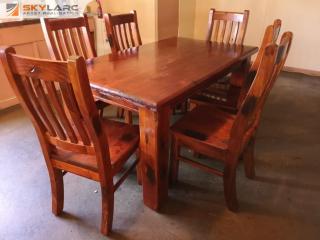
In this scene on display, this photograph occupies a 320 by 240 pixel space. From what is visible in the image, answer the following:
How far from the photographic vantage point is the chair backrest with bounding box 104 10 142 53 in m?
2.19

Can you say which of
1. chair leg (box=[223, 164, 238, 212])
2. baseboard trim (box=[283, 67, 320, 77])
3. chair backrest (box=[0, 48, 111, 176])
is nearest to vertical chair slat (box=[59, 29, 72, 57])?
chair backrest (box=[0, 48, 111, 176])

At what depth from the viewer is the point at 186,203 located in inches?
64.5

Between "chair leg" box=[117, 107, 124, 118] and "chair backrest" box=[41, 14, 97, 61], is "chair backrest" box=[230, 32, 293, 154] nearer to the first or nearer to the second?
"chair backrest" box=[41, 14, 97, 61]

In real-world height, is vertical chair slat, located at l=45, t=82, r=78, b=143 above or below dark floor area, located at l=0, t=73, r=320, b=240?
above

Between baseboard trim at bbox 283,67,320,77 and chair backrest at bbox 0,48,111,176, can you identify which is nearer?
A: chair backrest at bbox 0,48,111,176

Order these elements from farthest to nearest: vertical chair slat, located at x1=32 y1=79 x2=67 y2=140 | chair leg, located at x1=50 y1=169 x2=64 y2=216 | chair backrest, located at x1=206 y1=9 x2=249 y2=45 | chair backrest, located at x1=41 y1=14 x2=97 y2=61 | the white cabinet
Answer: the white cabinet, chair backrest, located at x1=206 y1=9 x2=249 y2=45, chair backrest, located at x1=41 y1=14 x2=97 y2=61, chair leg, located at x1=50 y1=169 x2=64 y2=216, vertical chair slat, located at x1=32 y1=79 x2=67 y2=140

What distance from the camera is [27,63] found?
0.98 meters

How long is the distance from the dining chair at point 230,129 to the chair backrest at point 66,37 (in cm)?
102

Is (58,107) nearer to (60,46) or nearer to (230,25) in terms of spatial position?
(60,46)

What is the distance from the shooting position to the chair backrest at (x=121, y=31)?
2.19 meters

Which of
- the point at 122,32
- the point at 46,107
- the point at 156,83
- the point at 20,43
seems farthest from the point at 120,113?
the point at 46,107

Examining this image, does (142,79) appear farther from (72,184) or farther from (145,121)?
(72,184)

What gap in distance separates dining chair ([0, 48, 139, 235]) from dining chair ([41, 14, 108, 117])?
2.08 feet

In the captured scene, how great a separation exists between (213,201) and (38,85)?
1.20m
